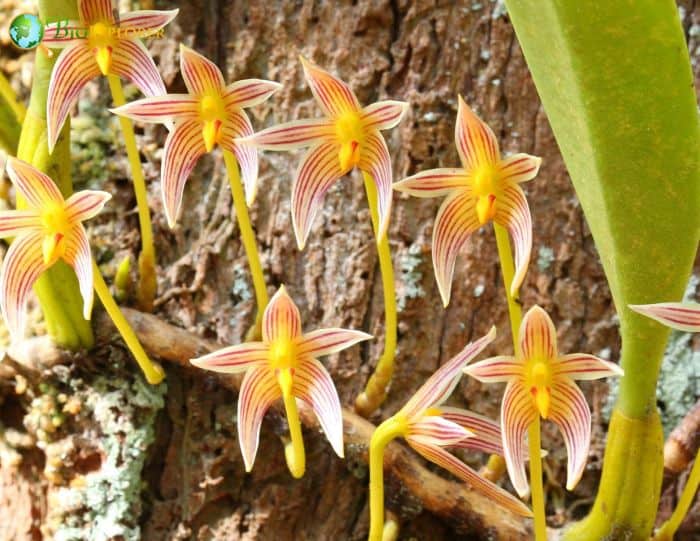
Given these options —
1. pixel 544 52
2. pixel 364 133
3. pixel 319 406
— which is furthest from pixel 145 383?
pixel 544 52

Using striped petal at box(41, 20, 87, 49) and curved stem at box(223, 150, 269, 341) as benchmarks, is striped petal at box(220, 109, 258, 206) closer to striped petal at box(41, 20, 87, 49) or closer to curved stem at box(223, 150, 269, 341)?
curved stem at box(223, 150, 269, 341)

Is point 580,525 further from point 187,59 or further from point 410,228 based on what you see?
point 187,59

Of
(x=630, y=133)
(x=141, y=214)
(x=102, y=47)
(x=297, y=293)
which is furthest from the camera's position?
(x=297, y=293)

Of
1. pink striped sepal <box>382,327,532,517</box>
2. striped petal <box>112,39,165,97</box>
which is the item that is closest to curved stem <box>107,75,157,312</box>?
striped petal <box>112,39,165,97</box>

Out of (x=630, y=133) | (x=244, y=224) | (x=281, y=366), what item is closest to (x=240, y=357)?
(x=281, y=366)

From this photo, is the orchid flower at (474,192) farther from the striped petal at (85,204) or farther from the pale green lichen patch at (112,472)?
the pale green lichen patch at (112,472)

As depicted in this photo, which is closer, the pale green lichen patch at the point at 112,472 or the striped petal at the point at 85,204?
the striped petal at the point at 85,204

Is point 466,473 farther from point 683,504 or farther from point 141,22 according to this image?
point 141,22

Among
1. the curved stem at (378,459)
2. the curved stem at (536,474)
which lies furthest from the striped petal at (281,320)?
the curved stem at (536,474)
